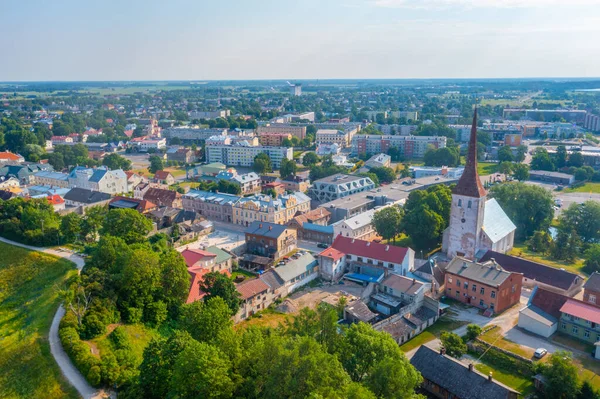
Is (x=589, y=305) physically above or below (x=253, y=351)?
below

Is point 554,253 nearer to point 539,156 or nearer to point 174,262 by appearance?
point 174,262

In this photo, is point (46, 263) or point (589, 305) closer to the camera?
point (589, 305)

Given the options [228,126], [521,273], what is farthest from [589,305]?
[228,126]

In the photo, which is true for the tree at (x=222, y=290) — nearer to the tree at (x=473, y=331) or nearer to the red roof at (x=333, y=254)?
the red roof at (x=333, y=254)

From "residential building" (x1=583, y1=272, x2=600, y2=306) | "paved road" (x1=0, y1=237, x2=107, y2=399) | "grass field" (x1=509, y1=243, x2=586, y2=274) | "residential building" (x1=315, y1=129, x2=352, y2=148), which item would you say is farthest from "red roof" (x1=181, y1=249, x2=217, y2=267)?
"residential building" (x1=315, y1=129, x2=352, y2=148)

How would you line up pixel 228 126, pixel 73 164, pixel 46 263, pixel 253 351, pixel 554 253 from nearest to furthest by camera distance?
pixel 253 351 < pixel 46 263 < pixel 554 253 < pixel 73 164 < pixel 228 126

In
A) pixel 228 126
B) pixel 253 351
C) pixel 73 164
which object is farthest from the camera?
pixel 228 126

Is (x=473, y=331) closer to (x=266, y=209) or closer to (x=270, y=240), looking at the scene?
(x=270, y=240)
